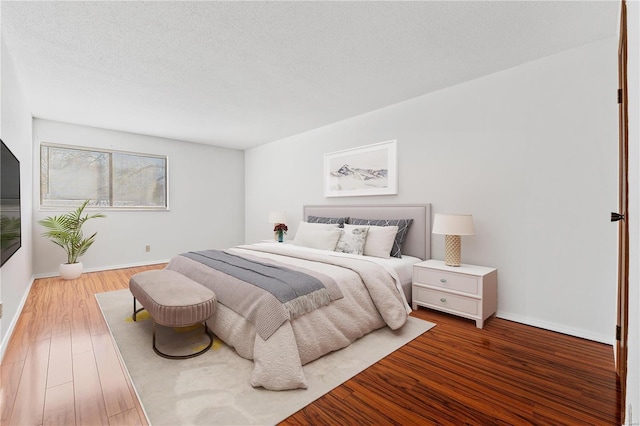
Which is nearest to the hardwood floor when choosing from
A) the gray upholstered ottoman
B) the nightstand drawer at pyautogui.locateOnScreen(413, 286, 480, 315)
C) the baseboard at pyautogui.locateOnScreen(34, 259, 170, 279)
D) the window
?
the nightstand drawer at pyautogui.locateOnScreen(413, 286, 480, 315)

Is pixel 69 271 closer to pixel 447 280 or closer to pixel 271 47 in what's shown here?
pixel 271 47

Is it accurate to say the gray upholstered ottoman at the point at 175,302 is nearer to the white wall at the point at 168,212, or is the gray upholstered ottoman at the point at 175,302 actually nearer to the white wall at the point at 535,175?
the white wall at the point at 535,175

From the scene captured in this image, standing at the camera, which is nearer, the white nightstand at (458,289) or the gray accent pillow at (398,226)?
the white nightstand at (458,289)

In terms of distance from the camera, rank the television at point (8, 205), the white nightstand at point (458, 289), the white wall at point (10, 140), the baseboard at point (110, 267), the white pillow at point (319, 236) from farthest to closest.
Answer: the baseboard at point (110, 267) < the white pillow at point (319, 236) < the white nightstand at point (458, 289) < the white wall at point (10, 140) < the television at point (8, 205)

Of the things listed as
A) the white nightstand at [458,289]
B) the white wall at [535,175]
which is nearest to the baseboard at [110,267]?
the white wall at [535,175]

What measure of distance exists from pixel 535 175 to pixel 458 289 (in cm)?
127

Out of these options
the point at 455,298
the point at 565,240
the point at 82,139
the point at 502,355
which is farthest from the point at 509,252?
the point at 82,139

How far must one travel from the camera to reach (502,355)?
2252 mm

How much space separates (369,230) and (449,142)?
135 centimetres

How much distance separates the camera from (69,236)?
14.6ft

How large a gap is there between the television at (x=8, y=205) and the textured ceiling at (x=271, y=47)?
1037mm

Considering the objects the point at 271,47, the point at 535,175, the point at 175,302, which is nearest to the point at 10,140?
the point at 175,302

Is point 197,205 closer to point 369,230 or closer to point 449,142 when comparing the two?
point 369,230

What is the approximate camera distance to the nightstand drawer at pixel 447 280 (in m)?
2.80
